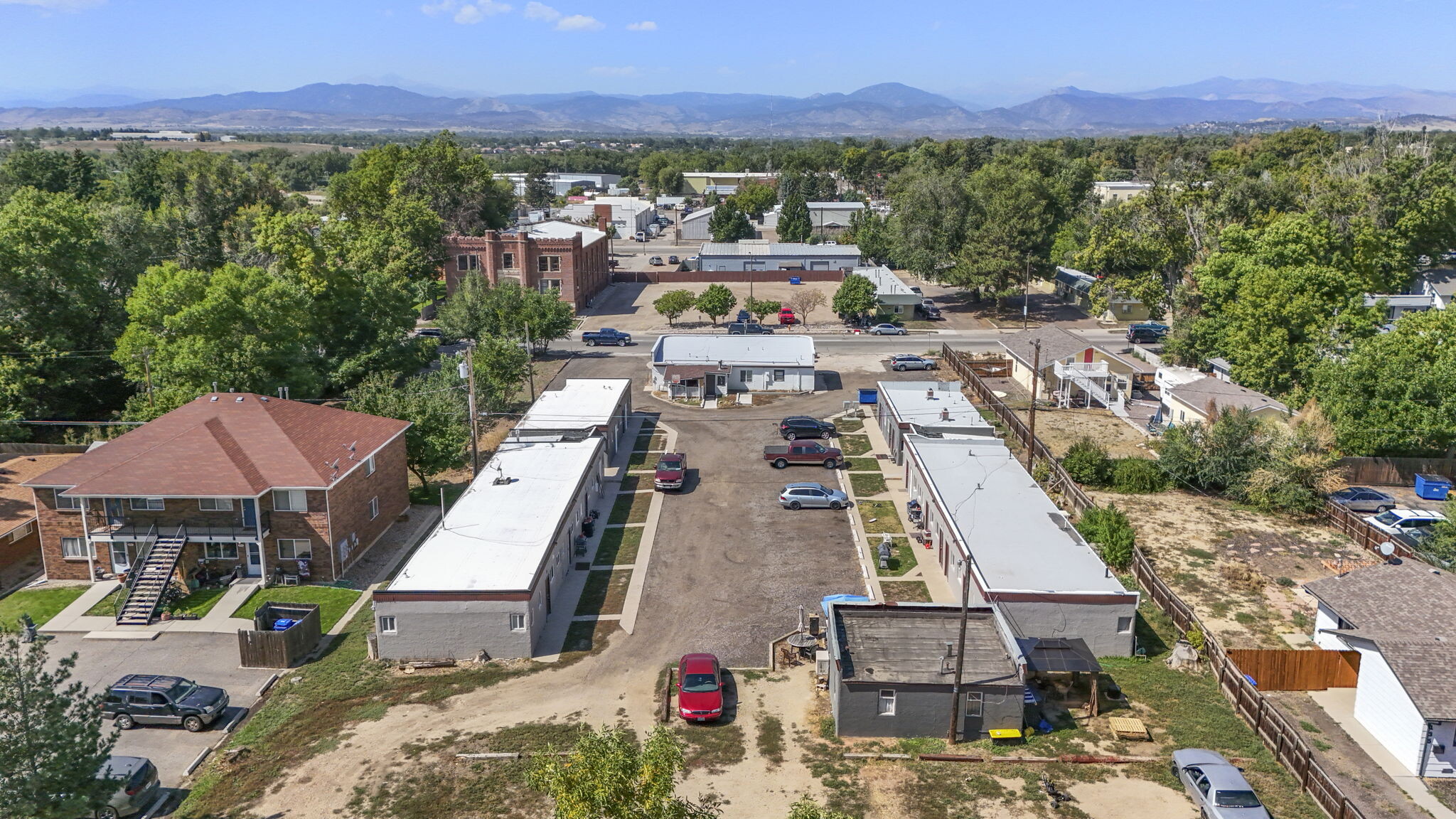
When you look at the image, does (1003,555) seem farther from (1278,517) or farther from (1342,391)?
(1342,391)

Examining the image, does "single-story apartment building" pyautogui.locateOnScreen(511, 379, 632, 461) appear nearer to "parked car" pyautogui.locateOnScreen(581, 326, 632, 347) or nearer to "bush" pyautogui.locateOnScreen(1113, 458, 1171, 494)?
"parked car" pyautogui.locateOnScreen(581, 326, 632, 347)

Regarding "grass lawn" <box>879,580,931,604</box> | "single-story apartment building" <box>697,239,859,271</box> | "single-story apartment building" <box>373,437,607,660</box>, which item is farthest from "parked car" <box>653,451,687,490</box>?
"single-story apartment building" <box>697,239,859,271</box>

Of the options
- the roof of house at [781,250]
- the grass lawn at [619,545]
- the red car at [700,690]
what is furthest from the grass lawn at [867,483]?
the roof of house at [781,250]

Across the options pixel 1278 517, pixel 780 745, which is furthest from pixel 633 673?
pixel 1278 517

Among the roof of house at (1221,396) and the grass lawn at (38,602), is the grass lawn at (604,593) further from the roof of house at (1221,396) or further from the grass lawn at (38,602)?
the roof of house at (1221,396)

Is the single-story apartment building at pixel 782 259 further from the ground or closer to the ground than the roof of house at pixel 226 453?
further from the ground

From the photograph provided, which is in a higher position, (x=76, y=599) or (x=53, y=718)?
(x=53, y=718)
